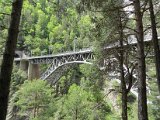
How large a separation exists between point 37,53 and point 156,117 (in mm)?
36244

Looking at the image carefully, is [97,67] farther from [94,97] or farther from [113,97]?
[113,97]

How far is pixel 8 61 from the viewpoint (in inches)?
141

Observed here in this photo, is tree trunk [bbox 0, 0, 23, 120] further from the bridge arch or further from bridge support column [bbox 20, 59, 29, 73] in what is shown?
bridge support column [bbox 20, 59, 29, 73]

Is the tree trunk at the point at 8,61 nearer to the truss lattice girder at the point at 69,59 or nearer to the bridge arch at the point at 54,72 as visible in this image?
the truss lattice girder at the point at 69,59

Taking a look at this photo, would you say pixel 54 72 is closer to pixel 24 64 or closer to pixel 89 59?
pixel 24 64

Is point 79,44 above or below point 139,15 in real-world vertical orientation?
above

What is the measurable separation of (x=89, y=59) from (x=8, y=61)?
2097 cm

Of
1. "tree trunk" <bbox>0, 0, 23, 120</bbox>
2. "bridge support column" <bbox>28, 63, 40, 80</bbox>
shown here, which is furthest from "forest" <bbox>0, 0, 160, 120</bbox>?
"bridge support column" <bbox>28, 63, 40, 80</bbox>

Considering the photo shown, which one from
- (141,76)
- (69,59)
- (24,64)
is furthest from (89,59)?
(24,64)

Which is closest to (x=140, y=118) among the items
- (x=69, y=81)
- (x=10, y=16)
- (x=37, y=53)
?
(x=10, y=16)

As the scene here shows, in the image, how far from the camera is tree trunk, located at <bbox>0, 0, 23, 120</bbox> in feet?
11.4

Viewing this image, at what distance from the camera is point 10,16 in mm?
3969

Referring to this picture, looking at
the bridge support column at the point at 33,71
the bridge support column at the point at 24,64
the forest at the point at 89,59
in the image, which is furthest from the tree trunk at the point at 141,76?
the bridge support column at the point at 24,64

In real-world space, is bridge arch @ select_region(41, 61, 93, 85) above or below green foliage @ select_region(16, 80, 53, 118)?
above
